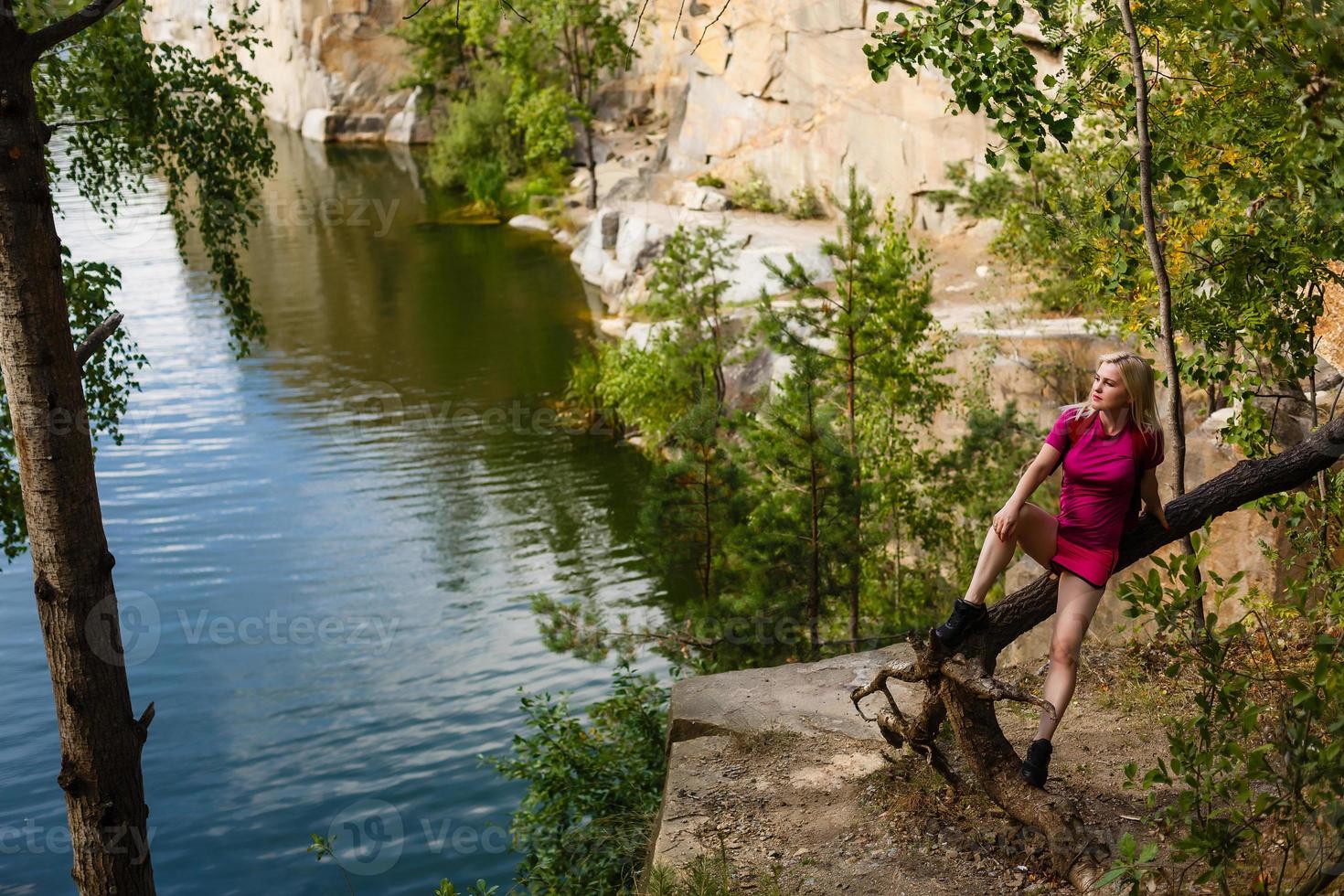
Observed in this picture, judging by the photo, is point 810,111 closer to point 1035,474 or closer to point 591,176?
point 591,176

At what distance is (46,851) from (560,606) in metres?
4.79

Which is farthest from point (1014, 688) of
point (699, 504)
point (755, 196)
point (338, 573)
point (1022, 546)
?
point (755, 196)

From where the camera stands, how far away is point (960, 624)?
5.35 m

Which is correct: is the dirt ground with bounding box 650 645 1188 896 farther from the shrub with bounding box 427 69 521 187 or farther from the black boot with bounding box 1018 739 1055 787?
the shrub with bounding box 427 69 521 187

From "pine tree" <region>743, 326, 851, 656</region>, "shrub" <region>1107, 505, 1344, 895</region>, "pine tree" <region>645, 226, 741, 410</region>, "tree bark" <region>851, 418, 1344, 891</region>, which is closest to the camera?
"shrub" <region>1107, 505, 1344, 895</region>

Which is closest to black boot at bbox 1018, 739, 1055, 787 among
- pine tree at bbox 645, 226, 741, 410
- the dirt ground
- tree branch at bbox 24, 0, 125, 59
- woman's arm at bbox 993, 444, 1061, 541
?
the dirt ground

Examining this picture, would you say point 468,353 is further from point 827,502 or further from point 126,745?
point 126,745

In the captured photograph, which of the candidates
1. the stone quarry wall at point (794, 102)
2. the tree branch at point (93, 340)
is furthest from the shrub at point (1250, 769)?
the stone quarry wall at point (794, 102)

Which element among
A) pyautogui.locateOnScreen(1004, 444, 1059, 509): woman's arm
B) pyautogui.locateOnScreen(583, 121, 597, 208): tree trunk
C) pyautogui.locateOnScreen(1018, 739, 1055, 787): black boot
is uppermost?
pyautogui.locateOnScreen(583, 121, 597, 208): tree trunk

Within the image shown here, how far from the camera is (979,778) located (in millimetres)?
5328

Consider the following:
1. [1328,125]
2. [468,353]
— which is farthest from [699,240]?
[1328,125]

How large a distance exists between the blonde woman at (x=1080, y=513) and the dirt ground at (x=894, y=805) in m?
0.41

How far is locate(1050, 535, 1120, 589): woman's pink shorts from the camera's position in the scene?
522 centimetres

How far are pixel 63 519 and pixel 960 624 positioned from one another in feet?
12.9
